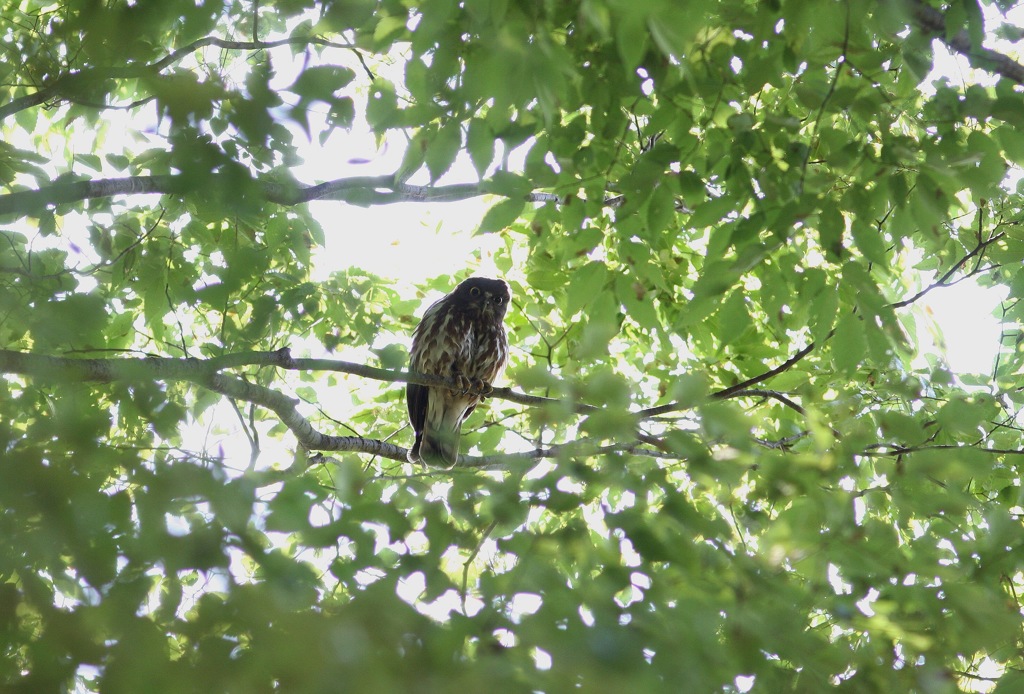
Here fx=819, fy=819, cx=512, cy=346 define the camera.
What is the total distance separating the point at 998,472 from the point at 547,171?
281cm

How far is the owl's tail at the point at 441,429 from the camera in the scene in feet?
16.4

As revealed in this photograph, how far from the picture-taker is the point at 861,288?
2391mm

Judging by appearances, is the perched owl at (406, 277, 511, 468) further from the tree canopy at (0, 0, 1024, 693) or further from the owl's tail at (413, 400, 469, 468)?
the tree canopy at (0, 0, 1024, 693)

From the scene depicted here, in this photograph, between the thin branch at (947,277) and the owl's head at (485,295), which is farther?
the owl's head at (485,295)

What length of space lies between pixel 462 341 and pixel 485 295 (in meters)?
0.35

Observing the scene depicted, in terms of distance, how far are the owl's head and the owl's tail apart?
715 millimetres

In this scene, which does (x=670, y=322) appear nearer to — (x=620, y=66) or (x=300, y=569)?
(x=620, y=66)

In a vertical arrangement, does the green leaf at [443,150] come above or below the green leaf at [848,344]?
above

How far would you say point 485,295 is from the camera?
559 centimetres

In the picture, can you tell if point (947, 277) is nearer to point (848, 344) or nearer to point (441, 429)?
point (848, 344)

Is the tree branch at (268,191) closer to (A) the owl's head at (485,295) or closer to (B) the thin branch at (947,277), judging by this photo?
(A) the owl's head at (485,295)

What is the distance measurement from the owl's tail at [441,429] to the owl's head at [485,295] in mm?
715

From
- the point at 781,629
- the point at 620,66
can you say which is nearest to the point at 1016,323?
the point at 620,66

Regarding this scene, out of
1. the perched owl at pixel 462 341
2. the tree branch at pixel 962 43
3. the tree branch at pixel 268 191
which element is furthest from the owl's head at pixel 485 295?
the tree branch at pixel 962 43
